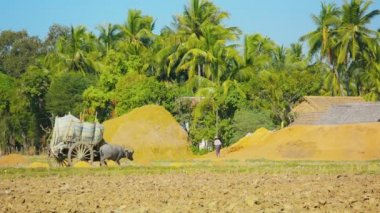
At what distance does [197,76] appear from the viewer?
190 feet

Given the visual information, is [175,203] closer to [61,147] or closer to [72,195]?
[72,195]

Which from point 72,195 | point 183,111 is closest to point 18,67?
point 183,111

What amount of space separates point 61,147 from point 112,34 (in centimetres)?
3735

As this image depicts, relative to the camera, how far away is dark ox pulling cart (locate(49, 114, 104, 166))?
104 ft

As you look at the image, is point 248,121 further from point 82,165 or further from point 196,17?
point 82,165

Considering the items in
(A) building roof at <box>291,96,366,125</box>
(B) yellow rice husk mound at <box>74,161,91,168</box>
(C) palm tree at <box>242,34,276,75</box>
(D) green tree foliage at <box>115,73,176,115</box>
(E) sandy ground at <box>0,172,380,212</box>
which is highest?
(C) palm tree at <box>242,34,276,75</box>

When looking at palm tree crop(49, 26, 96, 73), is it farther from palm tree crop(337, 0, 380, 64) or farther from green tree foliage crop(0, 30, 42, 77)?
palm tree crop(337, 0, 380, 64)

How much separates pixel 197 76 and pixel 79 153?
2704cm

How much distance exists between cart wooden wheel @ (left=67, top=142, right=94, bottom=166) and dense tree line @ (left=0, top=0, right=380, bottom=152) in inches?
772

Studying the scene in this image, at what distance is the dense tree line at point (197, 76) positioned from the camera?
5275 cm

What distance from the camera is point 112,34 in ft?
223

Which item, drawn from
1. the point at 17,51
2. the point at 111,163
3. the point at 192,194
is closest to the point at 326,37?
the point at 111,163

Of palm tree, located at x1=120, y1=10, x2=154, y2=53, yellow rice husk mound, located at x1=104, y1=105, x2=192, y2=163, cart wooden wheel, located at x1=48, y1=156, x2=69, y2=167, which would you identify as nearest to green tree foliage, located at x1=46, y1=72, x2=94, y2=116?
palm tree, located at x1=120, y1=10, x2=154, y2=53

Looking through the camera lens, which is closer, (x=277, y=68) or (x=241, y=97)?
(x=241, y=97)
